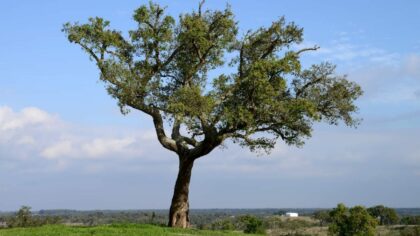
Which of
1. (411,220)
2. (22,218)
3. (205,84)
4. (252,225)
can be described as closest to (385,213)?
(411,220)

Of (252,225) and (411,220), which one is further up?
(411,220)

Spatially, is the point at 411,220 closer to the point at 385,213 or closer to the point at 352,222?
the point at 385,213

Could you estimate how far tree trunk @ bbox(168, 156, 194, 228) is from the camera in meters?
39.8

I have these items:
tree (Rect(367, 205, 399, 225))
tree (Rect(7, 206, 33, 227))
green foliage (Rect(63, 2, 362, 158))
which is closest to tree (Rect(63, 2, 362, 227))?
green foliage (Rect(63, 2, 362, 158))

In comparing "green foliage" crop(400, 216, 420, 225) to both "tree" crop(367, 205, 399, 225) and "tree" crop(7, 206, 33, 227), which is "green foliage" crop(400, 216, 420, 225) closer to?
"tree" crop(367, 205, 399, 225)

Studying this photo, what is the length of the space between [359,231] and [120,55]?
74.1 metres

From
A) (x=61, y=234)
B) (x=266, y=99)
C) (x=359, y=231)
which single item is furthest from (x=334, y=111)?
(x=359, y=231)

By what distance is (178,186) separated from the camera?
40156mm

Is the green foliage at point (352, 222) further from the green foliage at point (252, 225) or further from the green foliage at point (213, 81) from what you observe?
the green foliage at point (213, 81)

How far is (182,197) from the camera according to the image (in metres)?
40.2

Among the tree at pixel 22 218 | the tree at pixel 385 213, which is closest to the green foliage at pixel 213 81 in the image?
the tree at pixel 22 218

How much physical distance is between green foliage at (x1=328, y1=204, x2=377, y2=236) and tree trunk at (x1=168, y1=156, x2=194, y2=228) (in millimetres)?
68087

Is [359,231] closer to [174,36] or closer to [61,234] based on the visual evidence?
[174,36]

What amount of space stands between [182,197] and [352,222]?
228ft
